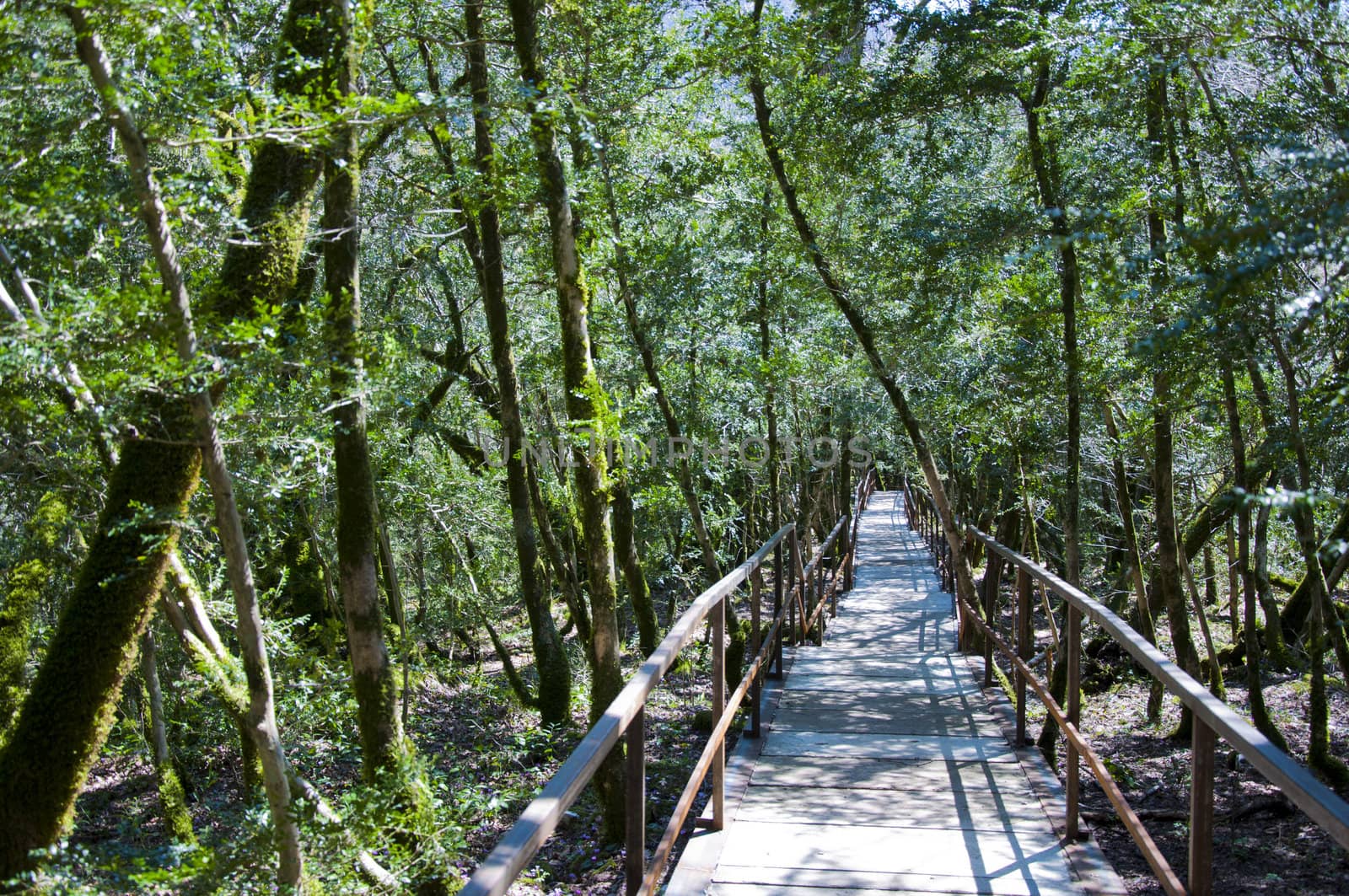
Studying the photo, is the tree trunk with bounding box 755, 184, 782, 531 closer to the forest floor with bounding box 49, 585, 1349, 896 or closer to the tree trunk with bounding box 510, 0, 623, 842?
the forest floor with bounding box 49, 585, 1349, 896

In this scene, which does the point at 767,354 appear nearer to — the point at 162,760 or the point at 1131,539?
the point at 1131,539

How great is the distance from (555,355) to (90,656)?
930 centimetres

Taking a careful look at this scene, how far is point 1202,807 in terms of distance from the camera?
9.27ft

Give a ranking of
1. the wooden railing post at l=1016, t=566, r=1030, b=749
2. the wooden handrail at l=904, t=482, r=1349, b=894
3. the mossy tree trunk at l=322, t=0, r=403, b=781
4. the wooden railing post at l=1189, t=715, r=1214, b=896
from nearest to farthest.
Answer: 1. the wooden handrail at l=904, t=482, r=1349, b=894
2. the wooden railing post at l=1189, t=715, r=1214, b=896
3. the wooden railing post at l=1016, t=566, r=1030, b=749
4. the mossy tree trunk at l=322, t=0, r=403, b=781

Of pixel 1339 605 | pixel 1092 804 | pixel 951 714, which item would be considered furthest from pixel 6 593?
pixel 1339 605

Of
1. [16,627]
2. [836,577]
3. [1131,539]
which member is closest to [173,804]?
[16,627]

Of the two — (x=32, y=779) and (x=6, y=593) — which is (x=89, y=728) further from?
(x=6, y=593)

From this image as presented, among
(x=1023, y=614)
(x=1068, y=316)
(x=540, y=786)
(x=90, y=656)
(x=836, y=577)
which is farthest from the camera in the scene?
(x=836, y=577)

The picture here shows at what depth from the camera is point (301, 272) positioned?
6.61m

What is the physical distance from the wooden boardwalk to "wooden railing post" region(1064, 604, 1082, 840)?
115mm

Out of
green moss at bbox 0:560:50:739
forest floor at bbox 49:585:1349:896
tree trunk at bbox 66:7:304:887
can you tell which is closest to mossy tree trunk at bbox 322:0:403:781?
forest floor at bbox 49:585:1349:896

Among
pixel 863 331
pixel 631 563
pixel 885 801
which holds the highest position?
pixel 863 331

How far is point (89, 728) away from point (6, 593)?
5523 millimetres

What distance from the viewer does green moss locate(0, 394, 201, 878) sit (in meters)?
4.98
